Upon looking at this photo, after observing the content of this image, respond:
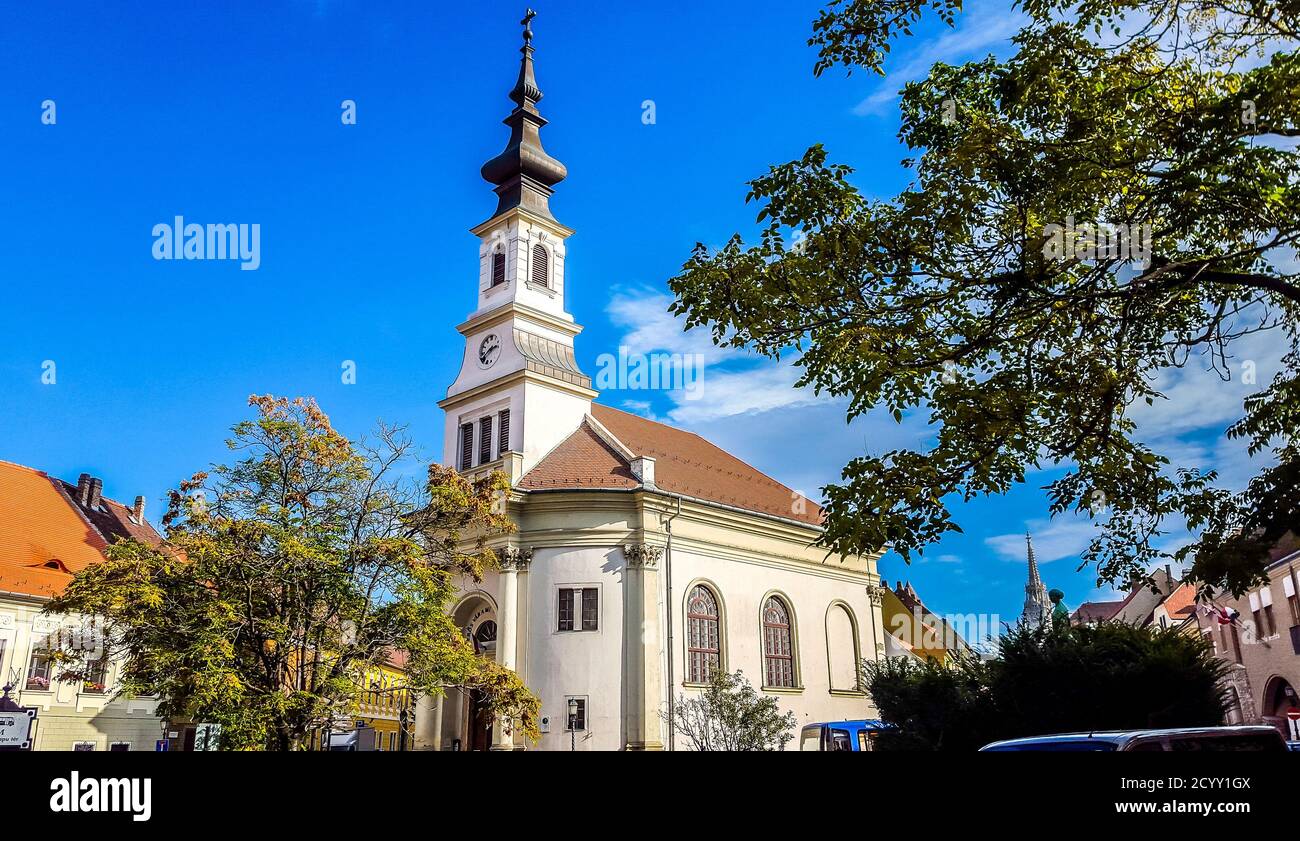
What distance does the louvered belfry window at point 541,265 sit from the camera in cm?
4228

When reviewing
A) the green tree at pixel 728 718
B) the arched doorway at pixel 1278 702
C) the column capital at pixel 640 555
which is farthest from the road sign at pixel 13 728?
the arched doorway at pixel 1278 702

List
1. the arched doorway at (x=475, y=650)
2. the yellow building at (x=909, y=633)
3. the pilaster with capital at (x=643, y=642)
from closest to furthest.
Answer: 1. the pilaster with capital at (x=643, y=642)
2. the arched doorway at (x=475, y=650)
3. the yellow building at (x=909, y=633)

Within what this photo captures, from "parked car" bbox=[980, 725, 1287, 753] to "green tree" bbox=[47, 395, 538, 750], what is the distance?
16893 mm

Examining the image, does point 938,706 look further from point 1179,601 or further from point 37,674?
point 1179,601

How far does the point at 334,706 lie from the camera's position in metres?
21.5

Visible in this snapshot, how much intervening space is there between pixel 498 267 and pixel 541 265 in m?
2.04

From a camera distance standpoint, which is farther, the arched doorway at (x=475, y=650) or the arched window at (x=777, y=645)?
the arched window at (x=777, y=645)

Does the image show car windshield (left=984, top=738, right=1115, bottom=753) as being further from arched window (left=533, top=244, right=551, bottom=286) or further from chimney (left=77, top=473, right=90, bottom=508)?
chimney (left=77, top=473, right=90, bottom=508)

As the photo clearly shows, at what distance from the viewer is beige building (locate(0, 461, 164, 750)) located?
35531mm

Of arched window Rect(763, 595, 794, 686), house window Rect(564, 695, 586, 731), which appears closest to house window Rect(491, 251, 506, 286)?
arched window Rect(763, 595, 794, 686)

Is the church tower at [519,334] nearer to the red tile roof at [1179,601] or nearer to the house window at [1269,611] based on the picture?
the house window at [1269,611]

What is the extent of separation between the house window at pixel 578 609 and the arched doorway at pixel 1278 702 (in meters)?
26.1
